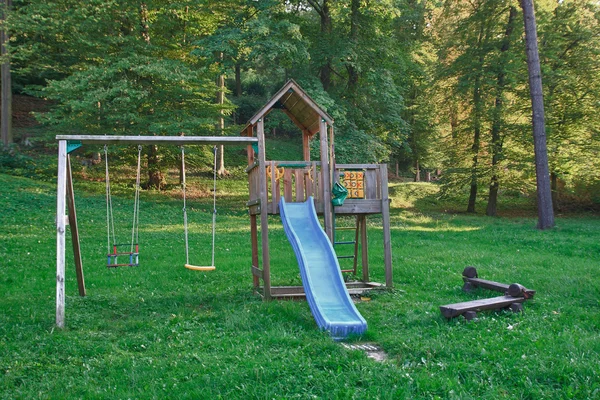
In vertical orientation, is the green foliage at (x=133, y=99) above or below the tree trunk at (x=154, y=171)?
above

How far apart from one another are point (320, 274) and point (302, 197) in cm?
218

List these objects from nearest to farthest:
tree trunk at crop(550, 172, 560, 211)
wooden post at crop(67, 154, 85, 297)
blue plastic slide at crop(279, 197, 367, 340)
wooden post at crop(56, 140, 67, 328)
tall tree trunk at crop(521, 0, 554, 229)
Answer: blue plastic slide at crop(279, 197, 367, 340), wooden post at crop(56, 140, 67, 328), wooden post at crop(67, 154, 85, 297), tall tree trunk at crop(521, 0, 554, 229), tree trunk at crop(550, 172, 560, 211)

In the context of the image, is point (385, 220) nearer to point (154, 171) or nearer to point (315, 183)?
point (315, 183)

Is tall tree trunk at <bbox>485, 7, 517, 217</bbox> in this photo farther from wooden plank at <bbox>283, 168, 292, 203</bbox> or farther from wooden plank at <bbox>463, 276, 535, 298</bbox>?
wooden plank at <bbox>283, 168, 292, 203</bbox>

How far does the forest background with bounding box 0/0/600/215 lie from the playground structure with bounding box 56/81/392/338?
11.6 meters

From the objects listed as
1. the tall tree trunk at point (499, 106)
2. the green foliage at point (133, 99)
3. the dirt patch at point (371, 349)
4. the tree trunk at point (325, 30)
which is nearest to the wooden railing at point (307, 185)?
the dirt patch at point (371, 349)

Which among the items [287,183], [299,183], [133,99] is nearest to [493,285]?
[299,183]

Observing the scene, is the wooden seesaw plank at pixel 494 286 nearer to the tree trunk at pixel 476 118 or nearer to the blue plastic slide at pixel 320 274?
the blue plastic slide at pixel 320 274

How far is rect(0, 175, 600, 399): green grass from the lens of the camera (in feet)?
16.9

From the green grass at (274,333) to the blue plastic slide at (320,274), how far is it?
0.27 m

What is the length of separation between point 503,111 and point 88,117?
62.5 ft

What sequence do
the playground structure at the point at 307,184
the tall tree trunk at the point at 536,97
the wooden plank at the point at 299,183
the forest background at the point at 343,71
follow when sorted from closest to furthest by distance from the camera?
the playground structure at the point at 307,184, the wooden plank at the point at 299,183, the tall tree trunk at the point at 536,97, the forest background at the point at 343,71

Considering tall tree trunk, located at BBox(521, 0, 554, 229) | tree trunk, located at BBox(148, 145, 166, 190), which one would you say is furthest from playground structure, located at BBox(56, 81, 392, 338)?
tree trunk, located at BBox(148, 145, 166, 190)

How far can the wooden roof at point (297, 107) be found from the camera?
403 inches
